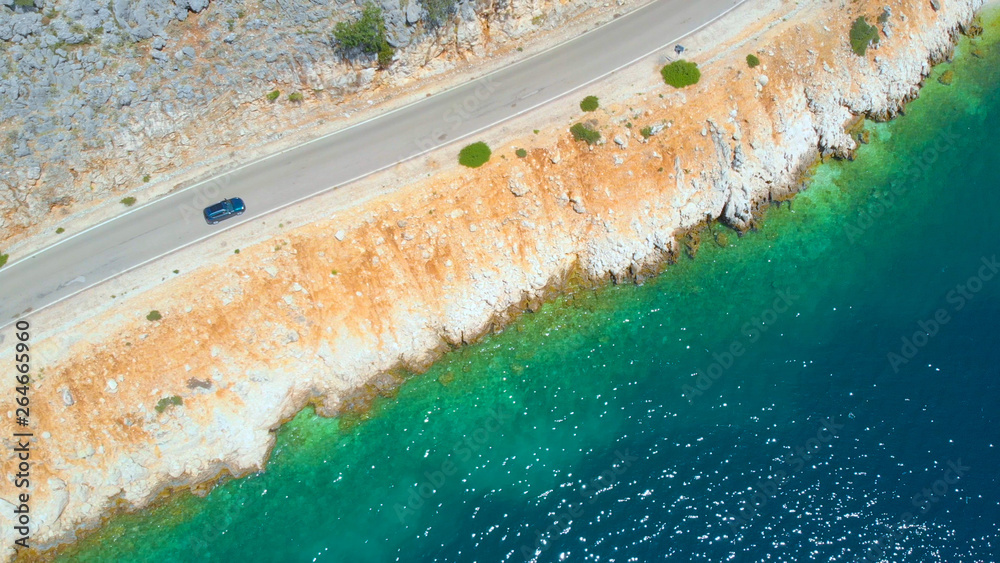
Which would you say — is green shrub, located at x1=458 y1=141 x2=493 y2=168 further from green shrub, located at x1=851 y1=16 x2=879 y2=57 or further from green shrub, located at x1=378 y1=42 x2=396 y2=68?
green shrub, located at x1=851 y1=16 x2=879 y2=57

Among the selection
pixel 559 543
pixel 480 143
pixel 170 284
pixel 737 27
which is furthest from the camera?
pixel 737 27

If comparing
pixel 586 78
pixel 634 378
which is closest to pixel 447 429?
pixel 634 378

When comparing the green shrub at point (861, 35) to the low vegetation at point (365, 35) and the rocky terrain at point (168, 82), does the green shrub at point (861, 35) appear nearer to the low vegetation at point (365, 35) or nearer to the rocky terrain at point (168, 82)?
the rocky terrain at point (168, 82)

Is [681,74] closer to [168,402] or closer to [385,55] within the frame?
[385,55]

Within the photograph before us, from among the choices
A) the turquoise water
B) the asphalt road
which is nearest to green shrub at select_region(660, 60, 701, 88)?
the asphalt road

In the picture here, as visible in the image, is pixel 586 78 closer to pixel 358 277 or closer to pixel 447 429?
pixel 358 277
